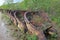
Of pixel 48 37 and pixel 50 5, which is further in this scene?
pixel 50 5

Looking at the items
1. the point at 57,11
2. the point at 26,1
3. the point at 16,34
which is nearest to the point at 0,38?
the point at 16,34

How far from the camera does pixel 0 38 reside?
396 cm

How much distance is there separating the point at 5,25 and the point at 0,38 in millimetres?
918

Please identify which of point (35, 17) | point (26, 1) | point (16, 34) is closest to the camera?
point (16, 34)

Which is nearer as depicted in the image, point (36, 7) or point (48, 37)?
point (48, 37)

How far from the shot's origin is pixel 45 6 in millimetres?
5430

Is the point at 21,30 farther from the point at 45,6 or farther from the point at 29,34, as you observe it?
the point at 45,6

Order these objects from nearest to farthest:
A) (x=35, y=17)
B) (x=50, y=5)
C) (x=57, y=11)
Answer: (x=35, y=17) < (x=57, y=11) < (x=50, y=5)

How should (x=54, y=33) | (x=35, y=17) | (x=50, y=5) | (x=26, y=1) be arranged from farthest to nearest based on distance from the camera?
(x=26, y=1)
(x=50, y=5)
(x=35, y=17)
(x=54, y=33)

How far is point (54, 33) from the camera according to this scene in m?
3.56

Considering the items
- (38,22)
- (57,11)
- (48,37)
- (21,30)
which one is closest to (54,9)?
(57,11)

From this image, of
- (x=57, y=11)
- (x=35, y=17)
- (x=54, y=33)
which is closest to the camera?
(x=54, y=33)

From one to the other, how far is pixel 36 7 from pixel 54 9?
0.51 metres

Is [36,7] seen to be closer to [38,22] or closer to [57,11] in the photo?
[57,11]
